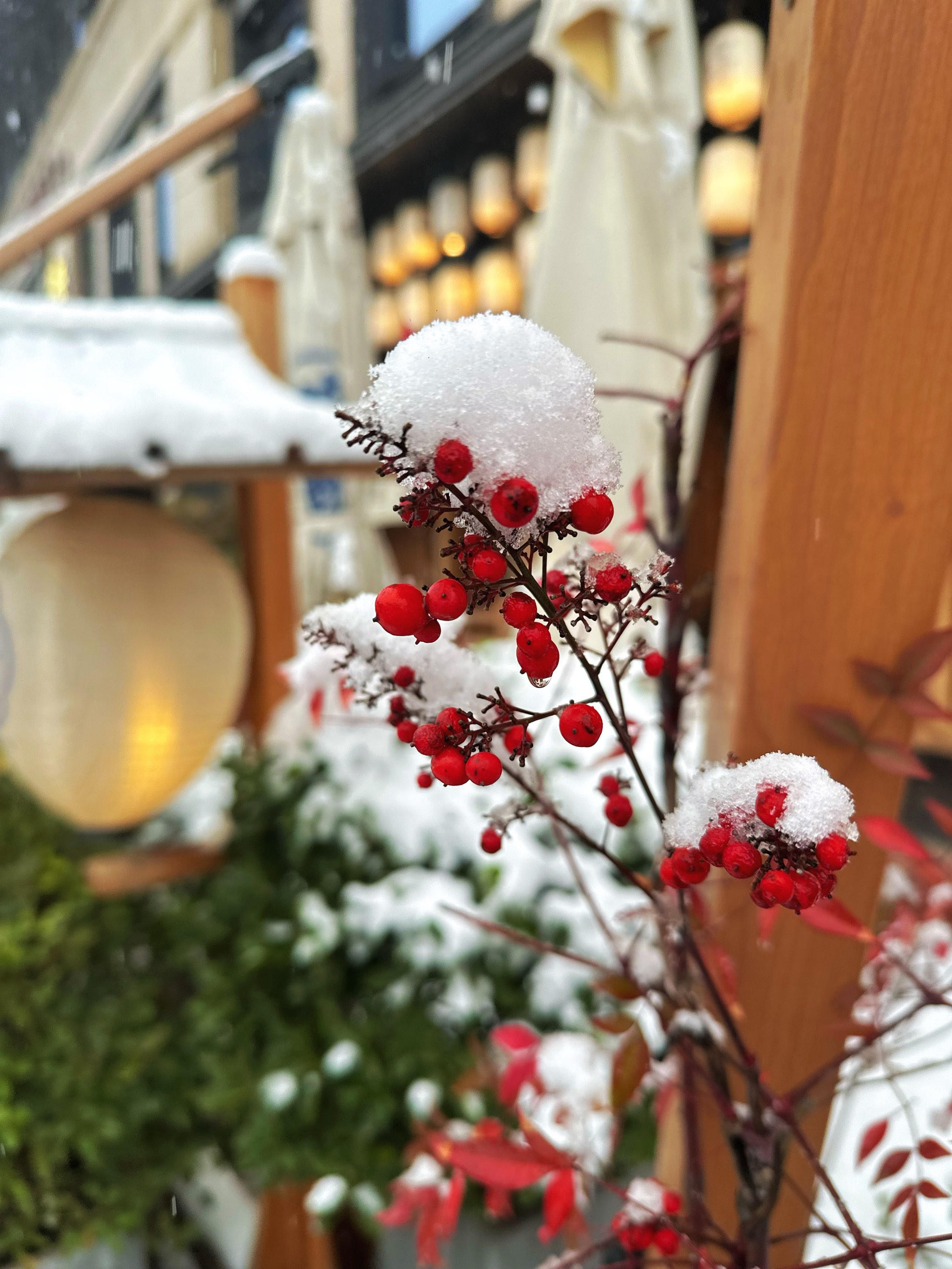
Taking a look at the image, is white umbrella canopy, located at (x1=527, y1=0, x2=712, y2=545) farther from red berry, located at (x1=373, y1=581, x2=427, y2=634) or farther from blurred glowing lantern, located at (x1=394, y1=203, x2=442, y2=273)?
blurred glowing lantern, located at (x1=394, y1=203, x2=442, y2=273)

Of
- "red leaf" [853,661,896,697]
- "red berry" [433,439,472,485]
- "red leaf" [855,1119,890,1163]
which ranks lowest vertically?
"red leaf" [855,1119,890,1163]

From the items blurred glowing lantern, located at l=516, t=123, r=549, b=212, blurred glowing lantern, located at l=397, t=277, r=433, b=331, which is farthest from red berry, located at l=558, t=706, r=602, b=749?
blurred glowing lantern, located at l=397, t=277, r=433, b=331

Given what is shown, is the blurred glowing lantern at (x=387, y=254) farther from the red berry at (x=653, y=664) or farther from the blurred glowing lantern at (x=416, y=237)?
the red berry at (x=653, y=664)

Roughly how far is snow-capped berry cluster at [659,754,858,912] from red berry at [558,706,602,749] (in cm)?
4

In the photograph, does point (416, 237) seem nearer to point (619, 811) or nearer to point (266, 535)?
point (266, 535)

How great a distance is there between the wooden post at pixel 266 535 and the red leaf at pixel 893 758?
45.4 inches

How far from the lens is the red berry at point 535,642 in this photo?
195 millimetres

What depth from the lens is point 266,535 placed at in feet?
4.72

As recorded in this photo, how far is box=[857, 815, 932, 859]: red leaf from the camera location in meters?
0.45

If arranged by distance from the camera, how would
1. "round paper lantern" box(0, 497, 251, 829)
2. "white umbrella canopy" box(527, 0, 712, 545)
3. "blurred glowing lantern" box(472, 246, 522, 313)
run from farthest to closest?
"blurred glowing lantern" box(472, 246, 522, 313), "white umbrella canopy" box(527, 0, 712, 545), "round paper lantern" box(0, 497, 251, 829)

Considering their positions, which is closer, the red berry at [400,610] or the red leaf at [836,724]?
the red berry at [400,610]

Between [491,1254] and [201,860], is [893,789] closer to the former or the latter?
[491,1254]

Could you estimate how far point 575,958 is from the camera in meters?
0.42

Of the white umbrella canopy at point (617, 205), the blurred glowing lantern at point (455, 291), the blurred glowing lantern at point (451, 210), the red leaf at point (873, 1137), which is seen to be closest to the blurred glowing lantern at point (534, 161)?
the blurred glowing lantern at point (451, 210)
